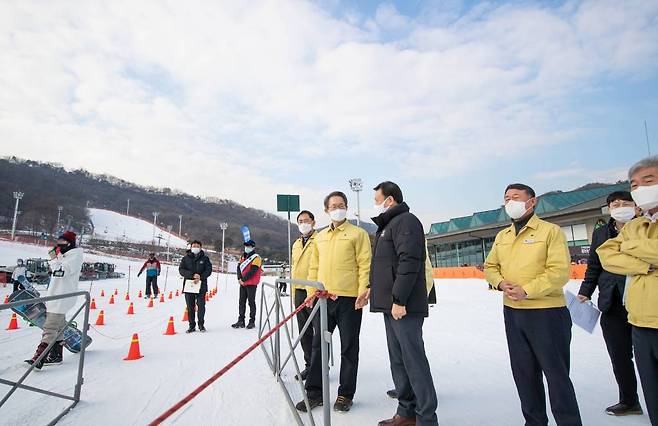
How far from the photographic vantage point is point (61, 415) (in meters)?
2.99

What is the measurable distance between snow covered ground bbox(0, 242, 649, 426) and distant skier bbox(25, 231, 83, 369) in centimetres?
25

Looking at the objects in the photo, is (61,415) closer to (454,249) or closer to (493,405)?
(493,405)

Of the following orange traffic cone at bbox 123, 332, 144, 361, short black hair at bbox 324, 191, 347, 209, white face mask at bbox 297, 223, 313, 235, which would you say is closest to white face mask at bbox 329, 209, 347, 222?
short black hair at bbox 324, 191, 347, 209

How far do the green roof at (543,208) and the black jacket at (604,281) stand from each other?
46.8ft

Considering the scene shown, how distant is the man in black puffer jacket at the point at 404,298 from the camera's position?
2.52 m

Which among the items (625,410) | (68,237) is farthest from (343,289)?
(68,237)

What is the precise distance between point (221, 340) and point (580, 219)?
2573 centimetres

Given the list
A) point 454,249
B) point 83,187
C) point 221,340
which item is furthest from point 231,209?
point 221,340

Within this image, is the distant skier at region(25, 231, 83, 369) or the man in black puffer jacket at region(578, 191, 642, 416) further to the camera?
the distant skier at region(25, 231, 83, 369)

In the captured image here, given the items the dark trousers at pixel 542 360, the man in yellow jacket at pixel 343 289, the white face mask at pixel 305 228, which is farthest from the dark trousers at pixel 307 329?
the dark trousers at pixel 542 360

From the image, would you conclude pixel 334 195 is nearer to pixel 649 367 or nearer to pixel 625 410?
pixel 649 367

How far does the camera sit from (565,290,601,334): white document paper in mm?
3094

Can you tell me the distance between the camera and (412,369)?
8.34 ft

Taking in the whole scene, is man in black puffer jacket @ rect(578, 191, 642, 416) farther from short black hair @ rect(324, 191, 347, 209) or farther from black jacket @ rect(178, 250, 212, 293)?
black jacket @ rect(178, 250, 212, 293)
